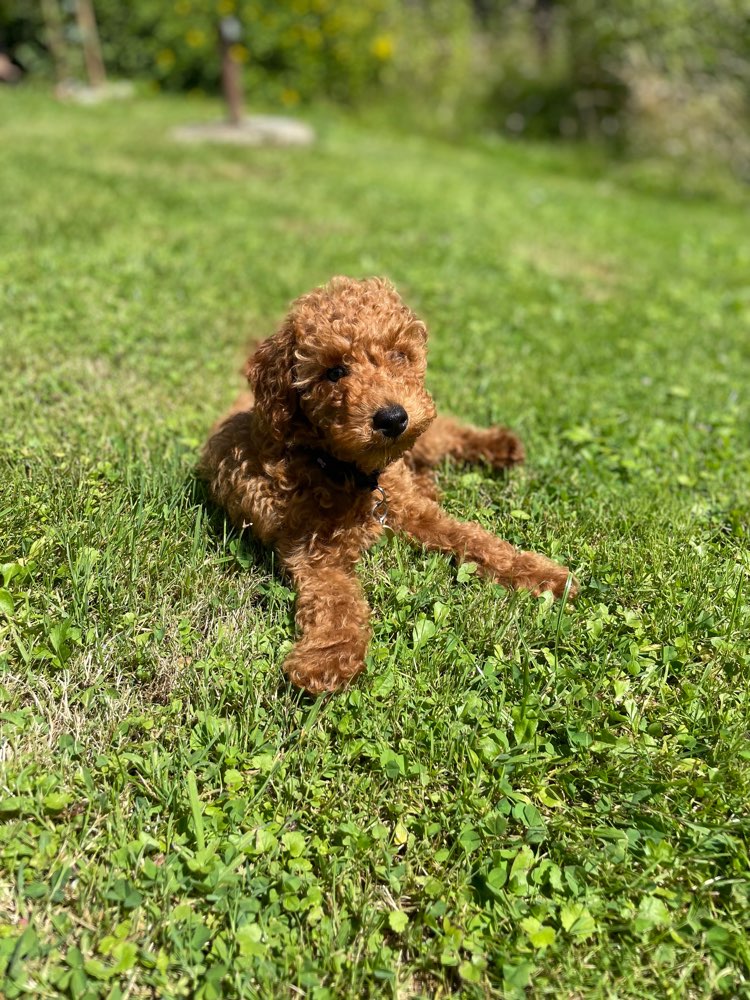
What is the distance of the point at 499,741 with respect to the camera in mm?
2354

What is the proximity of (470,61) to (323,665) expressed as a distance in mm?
16511

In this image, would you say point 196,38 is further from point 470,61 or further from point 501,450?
point 501,450

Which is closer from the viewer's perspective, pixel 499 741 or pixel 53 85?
pixel 499 741

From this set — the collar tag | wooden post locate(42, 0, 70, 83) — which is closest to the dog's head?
the collar tag

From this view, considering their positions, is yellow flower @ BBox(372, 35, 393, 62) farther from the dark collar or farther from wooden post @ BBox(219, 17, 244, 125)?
the dark collar

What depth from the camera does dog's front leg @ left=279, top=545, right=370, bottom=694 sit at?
242 centimetres

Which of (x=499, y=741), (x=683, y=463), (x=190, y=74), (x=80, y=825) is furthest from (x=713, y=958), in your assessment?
(x=190, y=74)

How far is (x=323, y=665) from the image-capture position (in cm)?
242

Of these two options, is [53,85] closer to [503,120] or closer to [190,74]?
[190,74]

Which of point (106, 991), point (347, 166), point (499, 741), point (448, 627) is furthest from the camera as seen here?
point (347, 166)

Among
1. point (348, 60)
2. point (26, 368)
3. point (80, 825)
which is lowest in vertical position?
point (80, 825)

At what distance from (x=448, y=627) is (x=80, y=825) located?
4.34 feet

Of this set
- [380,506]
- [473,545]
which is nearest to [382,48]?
[380,506]

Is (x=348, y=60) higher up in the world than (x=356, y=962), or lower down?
higher up
